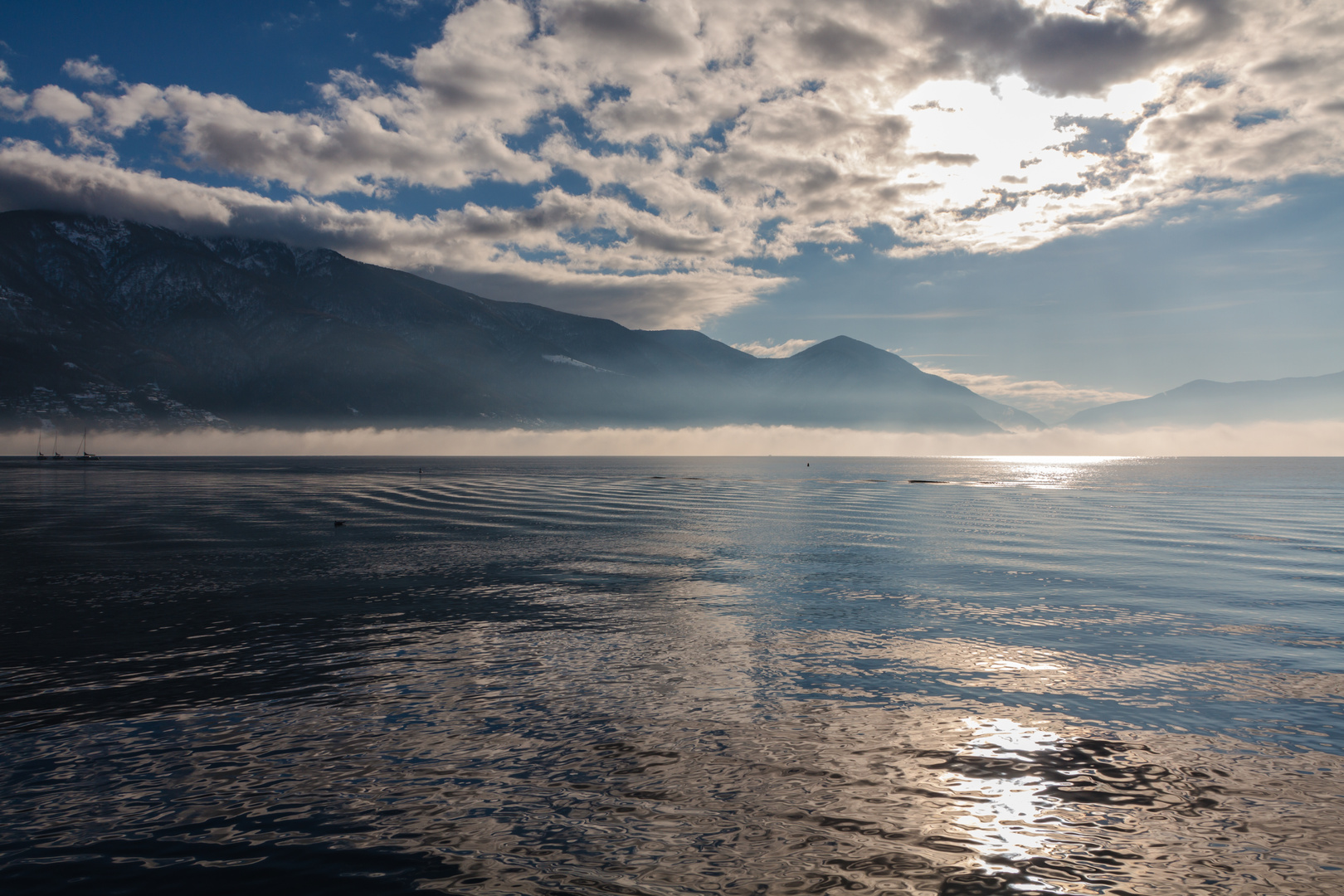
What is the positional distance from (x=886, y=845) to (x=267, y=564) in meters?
42.0

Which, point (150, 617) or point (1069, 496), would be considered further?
point (1069, 496)

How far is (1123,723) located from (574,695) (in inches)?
542

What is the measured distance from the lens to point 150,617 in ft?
92.6

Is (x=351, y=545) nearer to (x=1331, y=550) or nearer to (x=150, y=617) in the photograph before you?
(x=150, y=617)

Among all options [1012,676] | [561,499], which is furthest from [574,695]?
[561,499]

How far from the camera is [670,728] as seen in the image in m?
16.4

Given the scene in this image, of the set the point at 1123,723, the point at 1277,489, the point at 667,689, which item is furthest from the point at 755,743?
the point at 1277,489

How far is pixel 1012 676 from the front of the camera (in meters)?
20.5

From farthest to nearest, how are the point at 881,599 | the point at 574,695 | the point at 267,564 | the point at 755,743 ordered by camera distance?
1. the point at 267,564
2. the point at 881,599
3. the point at 574,695
4. the point at 755,743

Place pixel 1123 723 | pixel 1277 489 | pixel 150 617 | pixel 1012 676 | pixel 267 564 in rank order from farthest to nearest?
1. pixel 1277 489
2. pixel 267 564
3. pixel 150 617
4. pixel 1012 676
5. pixel 1123 723

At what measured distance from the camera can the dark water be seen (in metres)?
10.8

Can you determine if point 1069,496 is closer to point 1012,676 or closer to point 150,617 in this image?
point 1012,676

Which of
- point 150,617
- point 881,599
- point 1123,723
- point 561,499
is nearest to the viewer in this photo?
point 1123,723

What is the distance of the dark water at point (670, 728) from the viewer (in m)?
10.8
